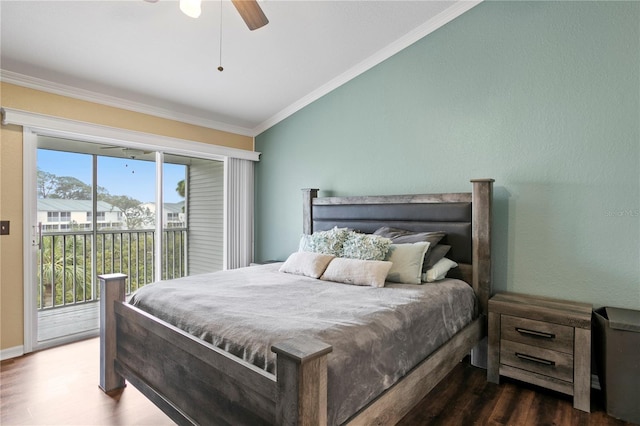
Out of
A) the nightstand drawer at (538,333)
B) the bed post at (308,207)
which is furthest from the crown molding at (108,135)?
the nightstand drawer at (538,333)

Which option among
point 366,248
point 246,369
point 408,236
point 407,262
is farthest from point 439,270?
point 246,369

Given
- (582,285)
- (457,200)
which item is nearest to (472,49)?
(457,200)

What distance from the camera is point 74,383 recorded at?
8.20 feet

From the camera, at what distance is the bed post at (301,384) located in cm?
112

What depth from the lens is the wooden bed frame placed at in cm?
116

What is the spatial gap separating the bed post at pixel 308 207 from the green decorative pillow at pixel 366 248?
1.14 metres

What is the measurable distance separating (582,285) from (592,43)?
5.83 feet

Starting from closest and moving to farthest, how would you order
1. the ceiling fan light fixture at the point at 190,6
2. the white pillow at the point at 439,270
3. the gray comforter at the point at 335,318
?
the gray comforter at the point at 335,318
the ceiling fan light fixture at the point at 190,6
the white pillow at the point at 439,270

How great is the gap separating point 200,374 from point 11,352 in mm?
2552

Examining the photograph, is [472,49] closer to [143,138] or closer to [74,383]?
[143,138]

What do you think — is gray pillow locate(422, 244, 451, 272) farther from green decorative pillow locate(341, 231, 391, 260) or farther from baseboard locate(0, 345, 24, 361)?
baseboard locate(0, 345, 24, 361)

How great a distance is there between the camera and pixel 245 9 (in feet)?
6.26

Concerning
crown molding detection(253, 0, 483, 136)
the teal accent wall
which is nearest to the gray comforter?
the teal accent wall

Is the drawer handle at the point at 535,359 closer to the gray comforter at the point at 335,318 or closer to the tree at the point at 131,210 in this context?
the gray comforter at the point at 335,318
